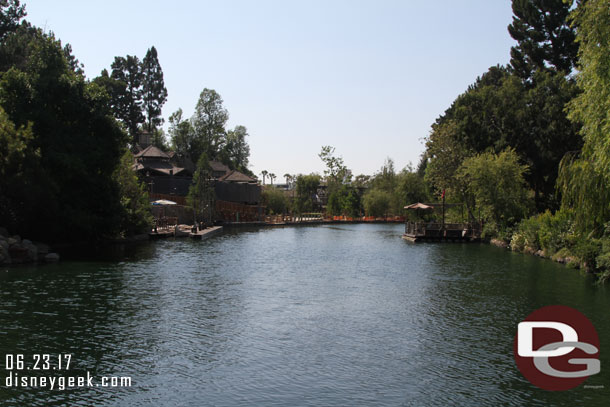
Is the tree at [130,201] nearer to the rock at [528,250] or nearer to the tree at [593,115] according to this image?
the rock at [528,250]

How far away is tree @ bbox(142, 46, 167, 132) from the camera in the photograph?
93875mm

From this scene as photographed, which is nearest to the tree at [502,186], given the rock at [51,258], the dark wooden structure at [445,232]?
the dark wooden structure at [445,232]

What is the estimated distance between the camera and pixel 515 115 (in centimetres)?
5066

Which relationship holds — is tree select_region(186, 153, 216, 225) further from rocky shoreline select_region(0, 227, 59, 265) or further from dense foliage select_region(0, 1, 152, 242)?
rocky shoreline select_region(0, 227, 59, 265)

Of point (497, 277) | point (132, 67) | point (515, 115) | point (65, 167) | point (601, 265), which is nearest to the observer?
point (601, 265)

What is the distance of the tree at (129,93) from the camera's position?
89.9m

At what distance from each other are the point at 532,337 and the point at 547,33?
149ft

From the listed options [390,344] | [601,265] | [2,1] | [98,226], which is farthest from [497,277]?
[2,1]

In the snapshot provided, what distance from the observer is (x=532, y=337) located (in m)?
16.6

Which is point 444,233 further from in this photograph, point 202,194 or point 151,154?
point 151,154

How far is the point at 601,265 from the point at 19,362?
968 inches

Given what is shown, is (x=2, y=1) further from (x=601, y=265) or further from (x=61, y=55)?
(x=601, y=265)

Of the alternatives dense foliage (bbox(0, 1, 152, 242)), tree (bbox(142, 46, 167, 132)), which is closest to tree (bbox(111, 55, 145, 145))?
tree (bbox(142, 46, 167, 132))
